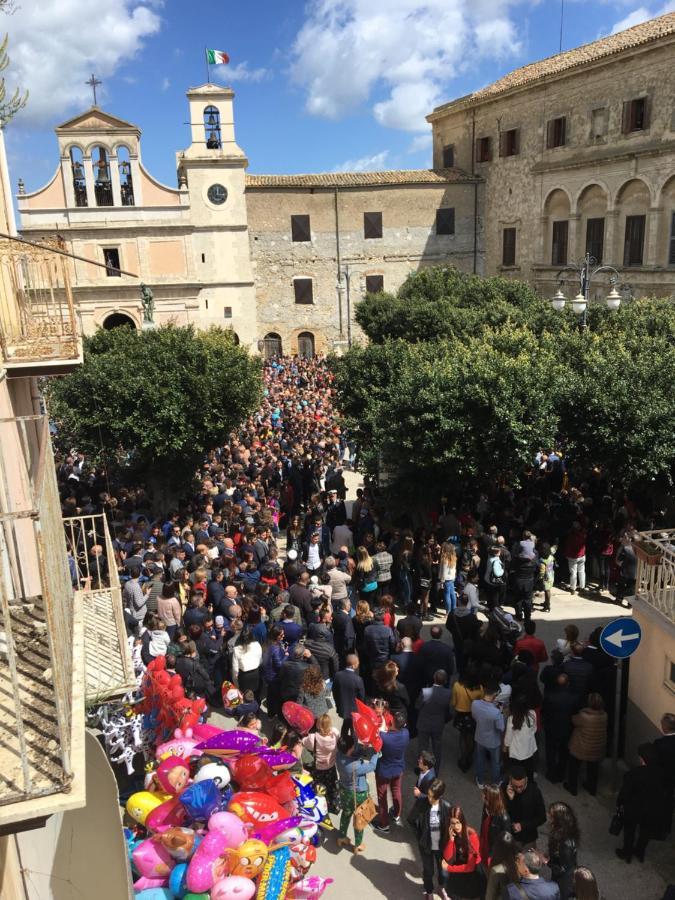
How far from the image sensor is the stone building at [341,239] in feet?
121

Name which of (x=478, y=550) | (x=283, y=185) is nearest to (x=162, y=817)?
(x=478, y=550)

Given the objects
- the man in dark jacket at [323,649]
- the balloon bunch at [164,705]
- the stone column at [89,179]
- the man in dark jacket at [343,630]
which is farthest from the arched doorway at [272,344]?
the balloon bunch at [164,705]

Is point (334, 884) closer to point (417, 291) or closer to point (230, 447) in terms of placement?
point (230, 447)

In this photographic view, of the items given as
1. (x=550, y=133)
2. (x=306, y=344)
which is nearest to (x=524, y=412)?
(x=550, y=133)

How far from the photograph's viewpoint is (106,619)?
20.9 feet

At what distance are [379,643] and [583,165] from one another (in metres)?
27.9

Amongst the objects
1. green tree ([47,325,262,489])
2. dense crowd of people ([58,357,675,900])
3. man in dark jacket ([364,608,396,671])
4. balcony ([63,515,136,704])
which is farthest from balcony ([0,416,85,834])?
green tree ([47,325,262,489])

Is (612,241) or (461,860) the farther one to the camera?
(612,241)

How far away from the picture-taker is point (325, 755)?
22.0ft

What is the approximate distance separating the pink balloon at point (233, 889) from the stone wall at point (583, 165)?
26.5 metres

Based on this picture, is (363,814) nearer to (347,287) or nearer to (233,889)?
(233,889)

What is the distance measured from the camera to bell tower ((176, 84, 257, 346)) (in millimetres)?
31016

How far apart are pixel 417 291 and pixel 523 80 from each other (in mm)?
12638

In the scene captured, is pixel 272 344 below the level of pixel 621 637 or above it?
above
